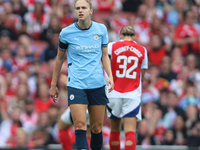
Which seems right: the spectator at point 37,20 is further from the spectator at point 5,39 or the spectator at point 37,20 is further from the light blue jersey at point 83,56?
the light blue jersey at point 83,56

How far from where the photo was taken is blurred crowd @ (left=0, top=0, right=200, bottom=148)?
11273 mm

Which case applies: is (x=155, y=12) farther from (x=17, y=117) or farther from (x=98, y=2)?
(x=17, y=117)

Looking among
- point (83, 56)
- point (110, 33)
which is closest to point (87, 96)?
point (83, 56)

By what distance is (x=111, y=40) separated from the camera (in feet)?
45.9

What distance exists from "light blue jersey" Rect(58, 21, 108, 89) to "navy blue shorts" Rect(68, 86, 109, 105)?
0.20 feet

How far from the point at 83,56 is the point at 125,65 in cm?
123

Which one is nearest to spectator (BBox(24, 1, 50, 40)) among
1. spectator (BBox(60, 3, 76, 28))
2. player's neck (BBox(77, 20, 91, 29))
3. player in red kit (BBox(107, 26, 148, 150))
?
spectator (BBox(60, 3, 76, 28))

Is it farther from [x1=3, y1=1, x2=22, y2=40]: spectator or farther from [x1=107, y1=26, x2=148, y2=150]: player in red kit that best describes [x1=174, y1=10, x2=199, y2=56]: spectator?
[x1=107, y1=26, x2=148, y2=150]: player in red kit

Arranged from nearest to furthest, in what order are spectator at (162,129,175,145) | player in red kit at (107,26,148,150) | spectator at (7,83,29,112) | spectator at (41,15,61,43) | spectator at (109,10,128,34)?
player in red kit at (107,26,148,150)
spectator at (162,129,175,145)
spectator at (7,83,29,112)
spectator at (41,15,61,43)
spectator at (109,10,128,34)

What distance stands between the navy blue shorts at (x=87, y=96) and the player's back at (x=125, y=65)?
3.16ft

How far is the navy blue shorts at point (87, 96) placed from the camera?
648 cm

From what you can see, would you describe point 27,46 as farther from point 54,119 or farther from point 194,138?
point 194,138

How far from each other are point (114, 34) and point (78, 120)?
26.0 ft

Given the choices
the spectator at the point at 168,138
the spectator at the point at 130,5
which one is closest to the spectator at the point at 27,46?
the spectator at the point at 130,5
